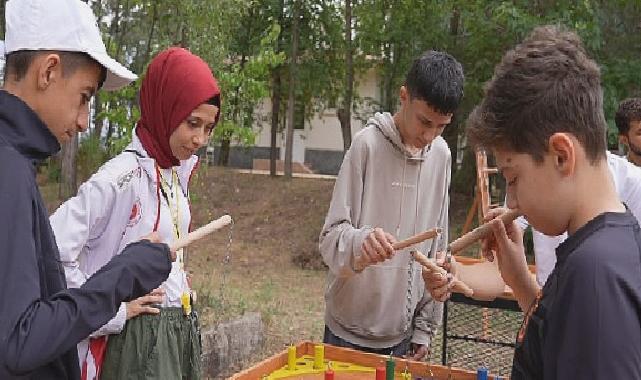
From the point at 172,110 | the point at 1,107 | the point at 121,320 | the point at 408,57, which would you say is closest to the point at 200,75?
the point at 172,110

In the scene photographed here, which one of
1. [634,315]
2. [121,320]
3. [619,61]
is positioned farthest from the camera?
[619,61]

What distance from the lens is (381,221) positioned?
8.38 feet

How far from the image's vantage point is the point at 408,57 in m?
13.3

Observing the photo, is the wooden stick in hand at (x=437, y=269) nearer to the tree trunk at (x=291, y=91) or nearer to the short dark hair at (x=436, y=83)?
the short dark hair at (x=436, y=83)

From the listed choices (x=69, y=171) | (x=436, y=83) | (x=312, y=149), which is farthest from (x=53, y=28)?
(x=312, y=149)

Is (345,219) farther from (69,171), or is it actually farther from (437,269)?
(69,171)

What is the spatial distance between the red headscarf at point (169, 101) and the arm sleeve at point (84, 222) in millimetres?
244

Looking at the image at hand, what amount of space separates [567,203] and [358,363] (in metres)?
1.41

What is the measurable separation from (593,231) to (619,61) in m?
8.95

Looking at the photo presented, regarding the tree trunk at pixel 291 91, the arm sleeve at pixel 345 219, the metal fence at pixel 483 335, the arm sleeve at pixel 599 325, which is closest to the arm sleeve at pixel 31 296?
the arm sleeve at pixel 599 325

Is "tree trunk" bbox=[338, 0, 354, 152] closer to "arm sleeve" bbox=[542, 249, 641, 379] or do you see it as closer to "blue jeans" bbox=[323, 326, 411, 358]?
"blue jeans" bbox=[323, 326, 411, 358]

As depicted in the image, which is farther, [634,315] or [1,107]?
[1,107]

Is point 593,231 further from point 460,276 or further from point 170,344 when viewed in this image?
point 170,344

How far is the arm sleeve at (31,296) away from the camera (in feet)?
3.94
